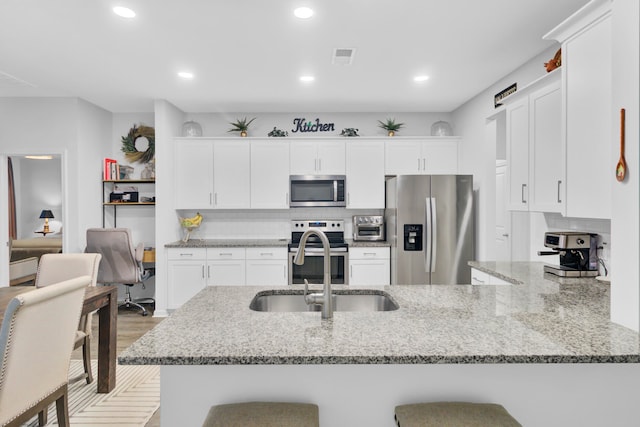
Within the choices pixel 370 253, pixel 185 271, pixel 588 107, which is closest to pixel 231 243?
pixel 185 271

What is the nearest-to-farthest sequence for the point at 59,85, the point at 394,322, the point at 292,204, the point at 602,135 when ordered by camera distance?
the point at 394,322 < the point at 602,135 < the point at 59,85 < the point at 292,204

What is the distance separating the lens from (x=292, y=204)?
479 cm

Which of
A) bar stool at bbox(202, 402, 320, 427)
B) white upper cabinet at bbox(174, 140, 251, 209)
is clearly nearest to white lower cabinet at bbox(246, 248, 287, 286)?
white upper cabinet at bbox(174, 140, 251, 209)

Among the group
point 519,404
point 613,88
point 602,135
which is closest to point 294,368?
point 519,404

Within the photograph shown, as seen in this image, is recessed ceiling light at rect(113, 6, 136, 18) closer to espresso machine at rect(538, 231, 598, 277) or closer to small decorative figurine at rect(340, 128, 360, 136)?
small decorative figurine at rect(340, 128, 360, 136)

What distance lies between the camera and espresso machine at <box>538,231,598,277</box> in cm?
239

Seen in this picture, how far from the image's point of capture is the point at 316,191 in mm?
4801

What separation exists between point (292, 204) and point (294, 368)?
3.51 m

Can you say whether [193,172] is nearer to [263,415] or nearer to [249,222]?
[249,222]

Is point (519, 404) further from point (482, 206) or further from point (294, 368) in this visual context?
point (482, 206)

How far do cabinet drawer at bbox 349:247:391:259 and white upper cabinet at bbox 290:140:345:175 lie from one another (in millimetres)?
984

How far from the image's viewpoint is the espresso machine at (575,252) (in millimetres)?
2391

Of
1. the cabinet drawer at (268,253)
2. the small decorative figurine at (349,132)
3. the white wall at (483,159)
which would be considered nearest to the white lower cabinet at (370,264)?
the cabinet drawer at (268,253)

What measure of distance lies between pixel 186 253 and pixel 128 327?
38.4 inches
